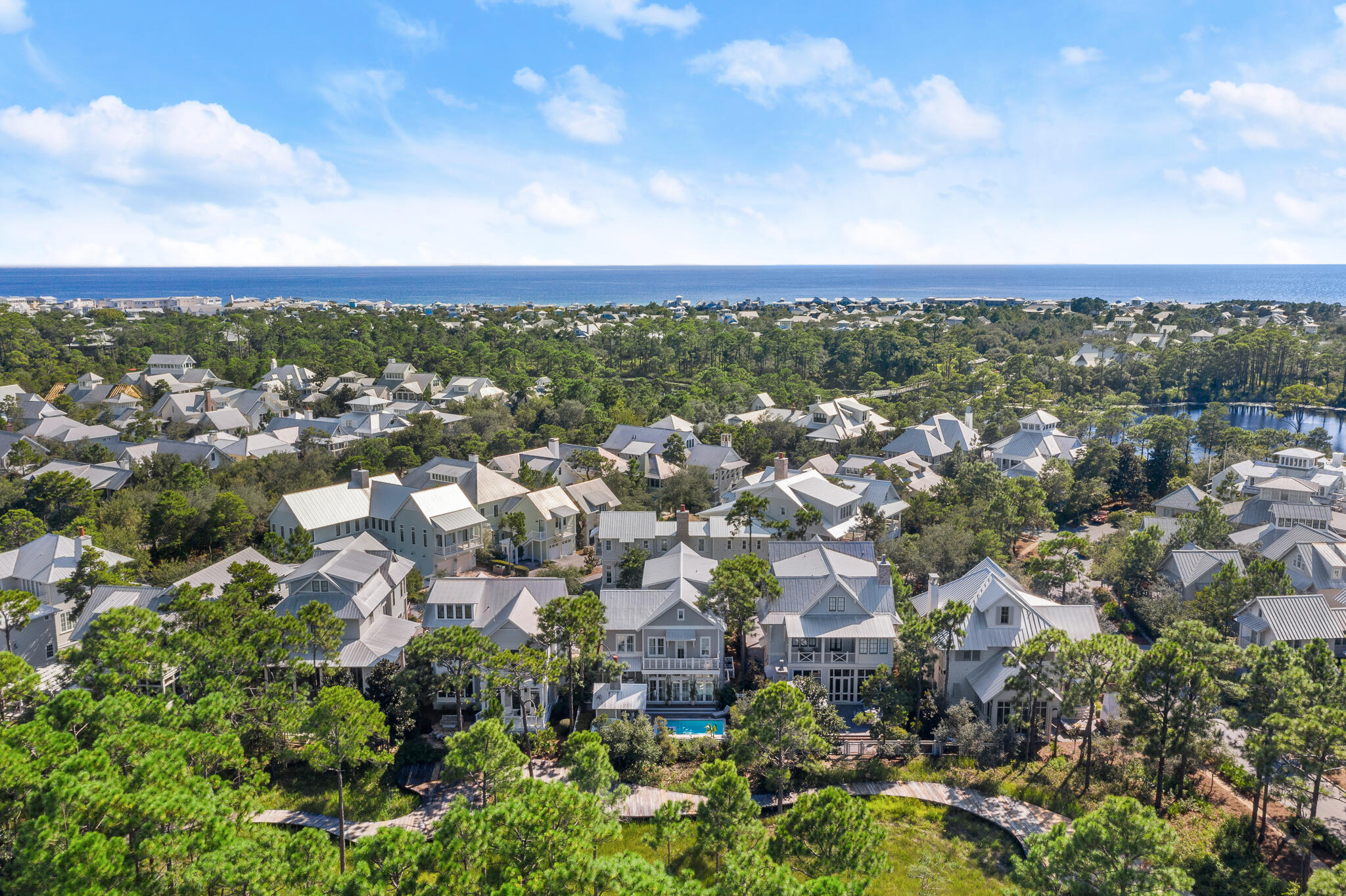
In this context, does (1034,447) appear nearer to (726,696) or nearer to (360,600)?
(726,696)

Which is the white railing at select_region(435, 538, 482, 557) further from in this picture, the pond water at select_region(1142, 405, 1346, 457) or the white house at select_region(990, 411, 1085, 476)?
the pond water at select_region(1142, 405, 1346, 457)

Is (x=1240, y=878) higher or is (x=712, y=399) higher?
(x=712, y=399)

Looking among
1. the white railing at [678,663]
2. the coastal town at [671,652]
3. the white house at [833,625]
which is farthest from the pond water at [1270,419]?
the white railing at [678,663]

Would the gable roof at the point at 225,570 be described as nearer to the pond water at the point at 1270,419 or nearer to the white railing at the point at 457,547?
the white railing at the point at 457,547

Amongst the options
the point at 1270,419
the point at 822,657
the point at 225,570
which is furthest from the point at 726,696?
the point at 1270,419

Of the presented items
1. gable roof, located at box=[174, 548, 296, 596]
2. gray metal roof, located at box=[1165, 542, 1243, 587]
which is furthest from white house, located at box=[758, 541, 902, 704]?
gable roof, located at box=[174, 548, 296, 596]

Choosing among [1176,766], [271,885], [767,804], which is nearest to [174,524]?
[271,885]

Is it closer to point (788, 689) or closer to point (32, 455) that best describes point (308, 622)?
point (788, 689)
